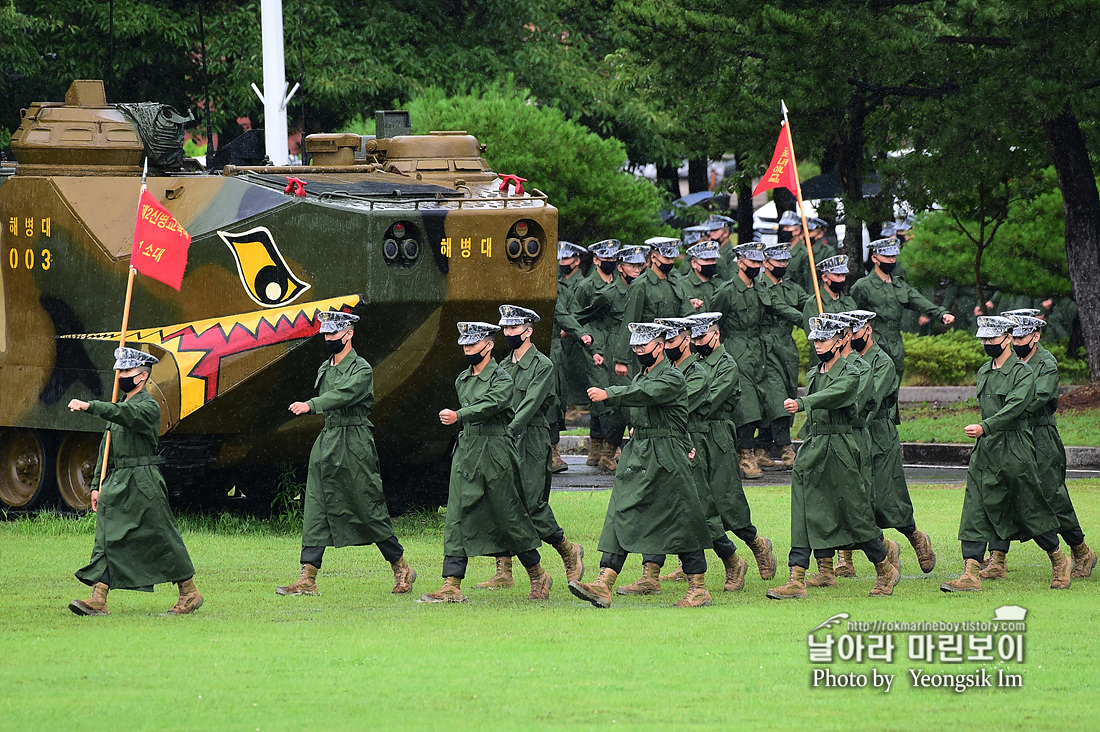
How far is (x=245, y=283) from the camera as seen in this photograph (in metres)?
14.1

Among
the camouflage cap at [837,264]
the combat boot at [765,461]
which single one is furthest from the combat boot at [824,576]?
the combat boot at [765,461]

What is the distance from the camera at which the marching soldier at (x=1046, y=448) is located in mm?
12180

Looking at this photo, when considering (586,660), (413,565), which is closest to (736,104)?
(413,565)

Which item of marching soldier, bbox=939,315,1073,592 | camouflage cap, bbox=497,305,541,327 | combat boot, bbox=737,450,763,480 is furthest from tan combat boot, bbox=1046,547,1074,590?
combat boot, bbox=737,450,763,480

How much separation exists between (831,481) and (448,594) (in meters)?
2.50

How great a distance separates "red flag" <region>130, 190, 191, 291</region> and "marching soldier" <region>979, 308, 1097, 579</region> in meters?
5.61


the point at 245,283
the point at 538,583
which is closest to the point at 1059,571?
the point at 538,583

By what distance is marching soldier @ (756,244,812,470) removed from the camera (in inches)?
736

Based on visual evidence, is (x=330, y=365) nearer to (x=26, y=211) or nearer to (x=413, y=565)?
(x=413, y=565)

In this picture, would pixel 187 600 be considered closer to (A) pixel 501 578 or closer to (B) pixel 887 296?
(A) pixel 501 578

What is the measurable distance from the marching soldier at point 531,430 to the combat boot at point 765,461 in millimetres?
6800

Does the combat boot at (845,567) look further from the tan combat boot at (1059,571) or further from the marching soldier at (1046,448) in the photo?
the tan combat boot at (1059,571)

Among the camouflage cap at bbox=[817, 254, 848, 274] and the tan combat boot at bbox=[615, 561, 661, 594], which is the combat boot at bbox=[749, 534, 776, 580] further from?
the camouflage cap at bbox=[817, 254, 848, 274]

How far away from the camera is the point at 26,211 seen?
49.5 feet
